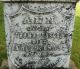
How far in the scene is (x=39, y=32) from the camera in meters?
3.17

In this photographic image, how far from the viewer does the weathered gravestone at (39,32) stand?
3.00 meters

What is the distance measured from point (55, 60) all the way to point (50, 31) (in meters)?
0.45

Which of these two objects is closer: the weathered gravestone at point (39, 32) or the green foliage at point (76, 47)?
the weathered gravestone at point (39, 32)

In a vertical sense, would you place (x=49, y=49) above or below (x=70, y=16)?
below

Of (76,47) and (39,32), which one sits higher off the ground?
(39,32)

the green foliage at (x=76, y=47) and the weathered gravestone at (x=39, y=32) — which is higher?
the weathered gravestone at (x=39, y=32)

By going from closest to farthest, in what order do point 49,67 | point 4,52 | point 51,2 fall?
point 51,2
point 49,67
point 4,52

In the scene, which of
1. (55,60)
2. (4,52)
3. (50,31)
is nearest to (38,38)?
(50,31)

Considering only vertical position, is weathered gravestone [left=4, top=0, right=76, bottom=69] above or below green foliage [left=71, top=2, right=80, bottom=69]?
above

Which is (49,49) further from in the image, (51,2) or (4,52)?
(4,52)

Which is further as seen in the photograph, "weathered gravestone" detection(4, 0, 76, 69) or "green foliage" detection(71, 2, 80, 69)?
"green foliage" detection(71, 2, 80, 69)

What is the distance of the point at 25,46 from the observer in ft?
10.6

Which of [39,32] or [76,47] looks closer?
[39,32]

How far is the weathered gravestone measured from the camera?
3.00 metres
